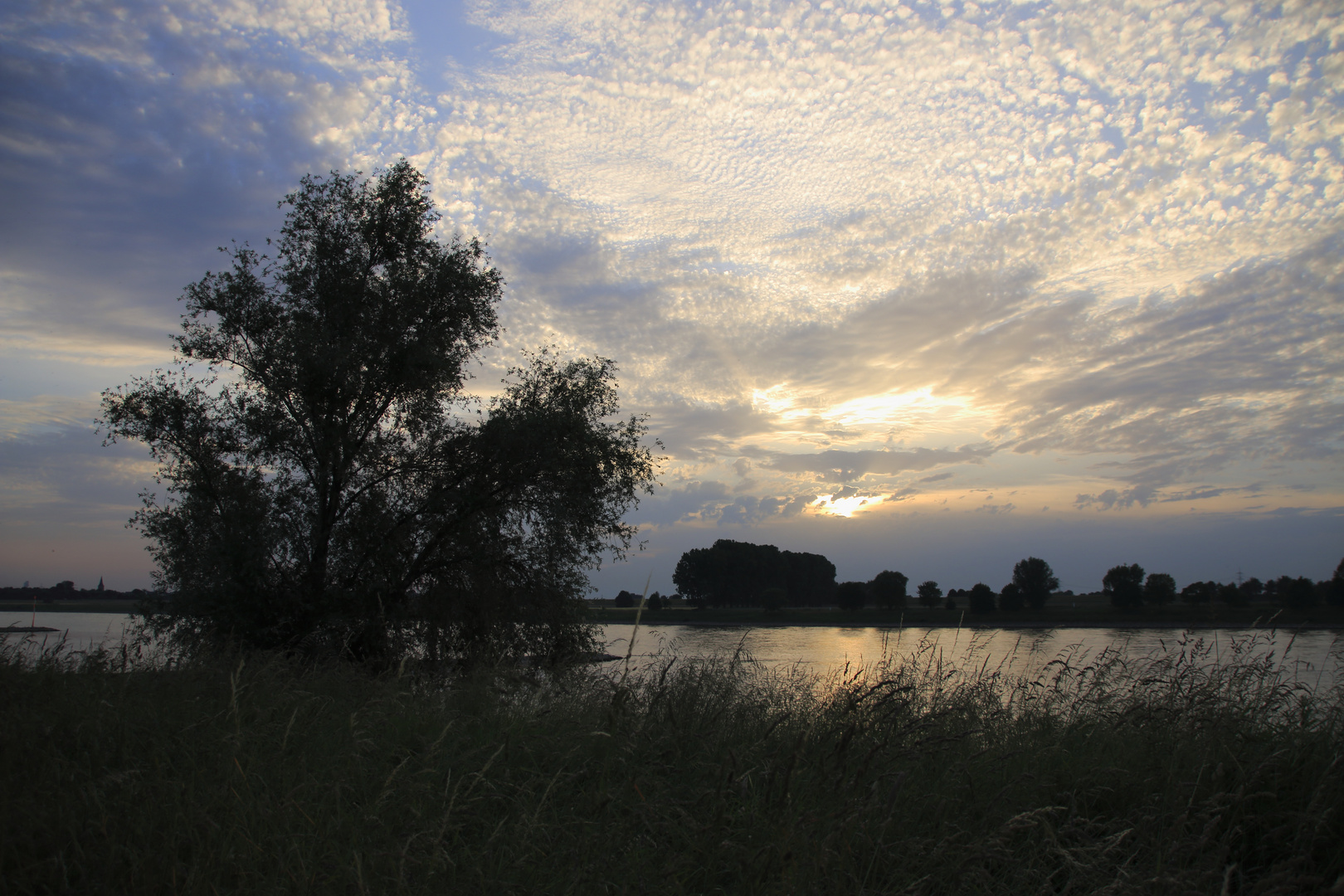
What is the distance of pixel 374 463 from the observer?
15.1 meters

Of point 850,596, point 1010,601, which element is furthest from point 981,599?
point 850,596

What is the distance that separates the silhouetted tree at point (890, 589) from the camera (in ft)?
222

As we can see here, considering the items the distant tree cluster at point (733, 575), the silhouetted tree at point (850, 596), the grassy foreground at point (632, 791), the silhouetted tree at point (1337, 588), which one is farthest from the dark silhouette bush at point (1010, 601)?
the grassy foreground at point (632, 791)

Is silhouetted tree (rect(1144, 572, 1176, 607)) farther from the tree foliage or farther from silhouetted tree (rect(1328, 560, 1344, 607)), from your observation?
the tree foliage

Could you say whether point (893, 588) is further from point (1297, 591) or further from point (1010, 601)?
point (1297, 591)

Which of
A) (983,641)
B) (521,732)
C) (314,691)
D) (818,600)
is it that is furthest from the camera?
(818,600)

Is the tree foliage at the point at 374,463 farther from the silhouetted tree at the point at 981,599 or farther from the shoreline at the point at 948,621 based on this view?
the silhouetted tree at the point at 981,599

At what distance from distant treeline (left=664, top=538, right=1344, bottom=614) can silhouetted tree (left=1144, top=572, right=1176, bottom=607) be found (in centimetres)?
6

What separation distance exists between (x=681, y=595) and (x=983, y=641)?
350 ft

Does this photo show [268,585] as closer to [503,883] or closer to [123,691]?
[123,691]

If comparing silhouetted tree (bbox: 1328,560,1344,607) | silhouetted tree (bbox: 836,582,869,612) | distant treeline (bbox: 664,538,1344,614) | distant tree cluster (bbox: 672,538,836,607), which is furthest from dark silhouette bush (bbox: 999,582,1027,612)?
silhouetted tree (bbox: 1328,560,1344,607)

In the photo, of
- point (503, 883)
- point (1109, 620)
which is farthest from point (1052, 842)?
point (1109, 620)

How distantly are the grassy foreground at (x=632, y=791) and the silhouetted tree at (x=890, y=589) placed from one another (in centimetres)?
6471

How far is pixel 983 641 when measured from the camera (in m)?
8.31
